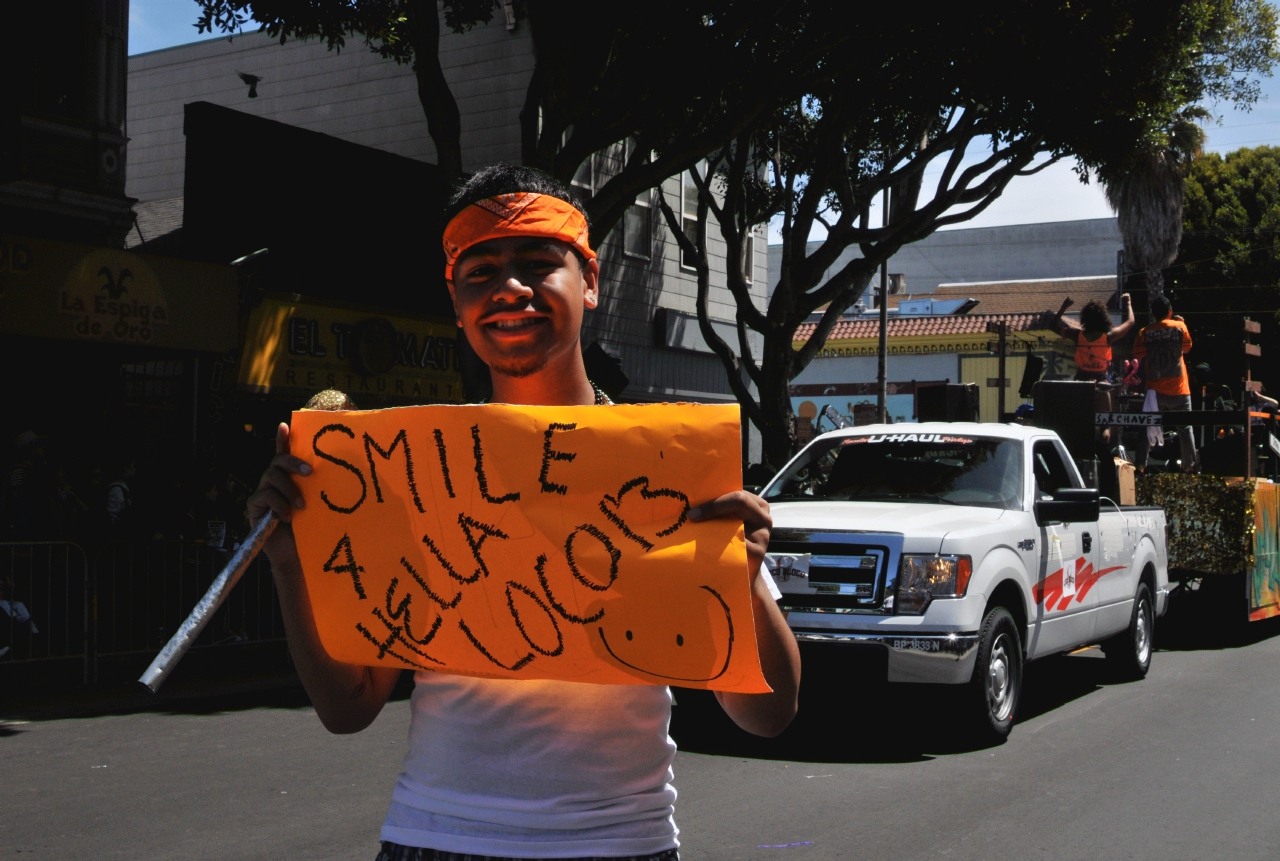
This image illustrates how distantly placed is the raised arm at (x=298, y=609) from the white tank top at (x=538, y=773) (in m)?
0.17

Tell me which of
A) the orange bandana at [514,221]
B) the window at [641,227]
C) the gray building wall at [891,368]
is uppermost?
the window at [641,227]

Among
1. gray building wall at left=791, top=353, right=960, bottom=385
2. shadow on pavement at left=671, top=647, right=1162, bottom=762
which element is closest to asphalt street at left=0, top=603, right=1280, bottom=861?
shadow on pavement at left=671, top=647, right=1162, bottom=762

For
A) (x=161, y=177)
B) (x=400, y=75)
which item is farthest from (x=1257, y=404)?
(x=161, y=177)

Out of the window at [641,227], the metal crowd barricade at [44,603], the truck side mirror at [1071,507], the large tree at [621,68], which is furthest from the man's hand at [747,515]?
the window at [641,227]

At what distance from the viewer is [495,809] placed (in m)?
1.95

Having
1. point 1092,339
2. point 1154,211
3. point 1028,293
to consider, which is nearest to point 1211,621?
point 1092,339

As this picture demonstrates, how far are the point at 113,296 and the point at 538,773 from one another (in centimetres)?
1360

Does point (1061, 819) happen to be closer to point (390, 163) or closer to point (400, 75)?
point (390, 163)

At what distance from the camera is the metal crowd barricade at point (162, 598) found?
10891 millimetres

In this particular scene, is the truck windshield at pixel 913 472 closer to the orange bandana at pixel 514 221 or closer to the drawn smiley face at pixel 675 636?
the orange bandana at pixel 514 221

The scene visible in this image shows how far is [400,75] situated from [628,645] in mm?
21914

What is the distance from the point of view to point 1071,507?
8.28 meters

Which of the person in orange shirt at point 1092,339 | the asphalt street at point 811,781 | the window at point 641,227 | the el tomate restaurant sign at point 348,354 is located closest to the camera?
the asphalt street at point 811,781

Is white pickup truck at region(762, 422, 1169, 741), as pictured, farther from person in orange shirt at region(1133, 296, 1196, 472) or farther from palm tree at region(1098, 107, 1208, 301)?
palm tree at region(1098, 107, 1208, 301)
